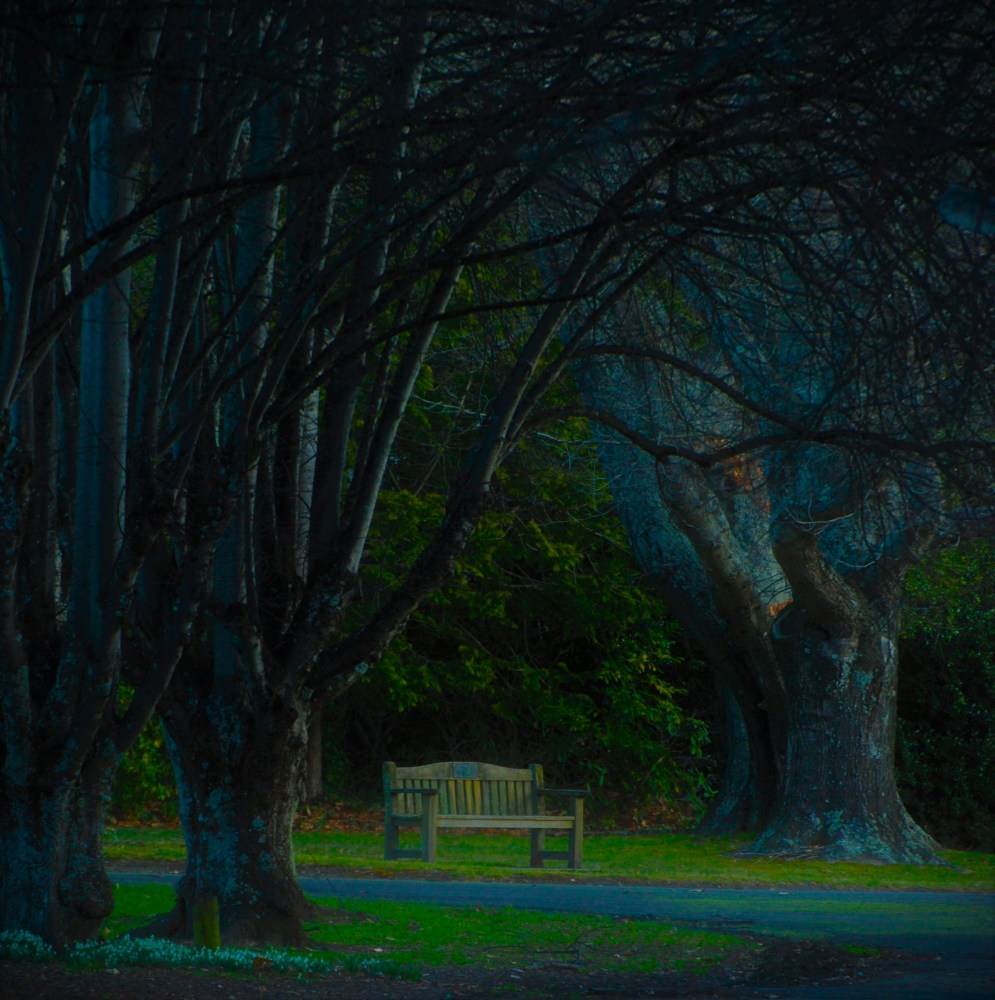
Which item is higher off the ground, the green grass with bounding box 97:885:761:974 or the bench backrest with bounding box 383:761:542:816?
the bench backrest with bounding box 383:761:542:816

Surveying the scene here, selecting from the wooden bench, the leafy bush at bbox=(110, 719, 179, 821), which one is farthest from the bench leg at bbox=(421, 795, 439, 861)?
the leafy bush at bbox=(110, 719, 179, 821)

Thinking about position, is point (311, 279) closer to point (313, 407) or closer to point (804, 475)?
point (313, 407)

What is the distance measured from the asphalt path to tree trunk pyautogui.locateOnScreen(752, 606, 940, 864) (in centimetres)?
316

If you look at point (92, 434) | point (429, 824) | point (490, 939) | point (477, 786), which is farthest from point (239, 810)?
point (477, 786)

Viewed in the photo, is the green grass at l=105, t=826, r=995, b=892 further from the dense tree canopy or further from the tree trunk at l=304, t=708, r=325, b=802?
the dense tree canopy

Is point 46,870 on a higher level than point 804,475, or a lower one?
lower

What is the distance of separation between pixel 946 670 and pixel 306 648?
1623 centimetres

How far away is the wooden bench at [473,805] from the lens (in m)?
16.2

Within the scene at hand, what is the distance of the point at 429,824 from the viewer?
52.8 feet

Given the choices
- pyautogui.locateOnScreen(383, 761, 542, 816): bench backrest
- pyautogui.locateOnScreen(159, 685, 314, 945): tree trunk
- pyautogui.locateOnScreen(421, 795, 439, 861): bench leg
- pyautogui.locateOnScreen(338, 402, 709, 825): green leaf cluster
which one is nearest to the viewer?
pyautogui.locateOnScreen(159, 685, 314, 945): tree trunk

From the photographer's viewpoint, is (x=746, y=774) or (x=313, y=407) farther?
(x=746, y=774)

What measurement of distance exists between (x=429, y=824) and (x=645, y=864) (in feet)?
8.06

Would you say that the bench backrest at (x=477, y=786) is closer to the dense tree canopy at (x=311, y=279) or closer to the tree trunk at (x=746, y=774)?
the tree trunk at (x=746, y=774)

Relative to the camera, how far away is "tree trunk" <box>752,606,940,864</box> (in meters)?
16.8
